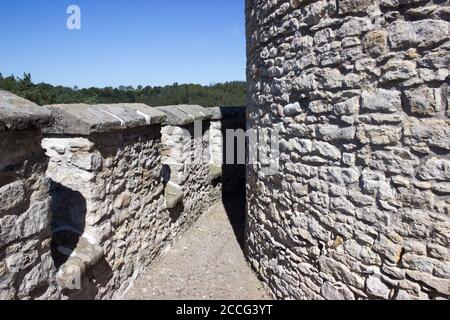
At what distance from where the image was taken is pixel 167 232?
538 centimetres

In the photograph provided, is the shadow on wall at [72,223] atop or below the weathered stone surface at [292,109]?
below

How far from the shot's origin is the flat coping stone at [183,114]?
564 centimetres

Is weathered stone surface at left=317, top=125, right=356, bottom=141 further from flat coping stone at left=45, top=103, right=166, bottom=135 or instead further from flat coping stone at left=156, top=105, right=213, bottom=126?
flat coping stone at left=156, top=105, right=213, bottom=126

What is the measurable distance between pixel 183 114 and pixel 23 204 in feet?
12.3

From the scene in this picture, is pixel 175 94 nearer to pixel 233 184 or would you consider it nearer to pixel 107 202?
pixel 233 184

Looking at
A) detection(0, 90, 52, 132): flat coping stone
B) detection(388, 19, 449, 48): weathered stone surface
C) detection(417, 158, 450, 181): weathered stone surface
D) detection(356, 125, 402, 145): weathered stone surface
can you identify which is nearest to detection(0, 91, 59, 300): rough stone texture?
detection(0, 90, 52, 132): flat coping stone

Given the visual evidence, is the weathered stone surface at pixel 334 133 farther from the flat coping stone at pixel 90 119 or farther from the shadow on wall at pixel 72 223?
the shadow on wall at pixel 72 223

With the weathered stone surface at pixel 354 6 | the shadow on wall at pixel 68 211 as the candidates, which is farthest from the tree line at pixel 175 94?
the weathered stone surface at pixel 354 6

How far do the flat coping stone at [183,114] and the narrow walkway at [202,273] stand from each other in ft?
5.84

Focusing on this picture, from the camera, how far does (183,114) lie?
591cm

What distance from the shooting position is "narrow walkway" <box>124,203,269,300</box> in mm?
4195

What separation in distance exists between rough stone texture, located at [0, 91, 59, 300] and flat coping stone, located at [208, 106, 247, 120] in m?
4.90

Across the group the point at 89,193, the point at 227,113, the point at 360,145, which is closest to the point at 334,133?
the point at 360,145

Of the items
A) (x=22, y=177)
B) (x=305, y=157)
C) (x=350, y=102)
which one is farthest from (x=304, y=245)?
(x=22, y=177)
